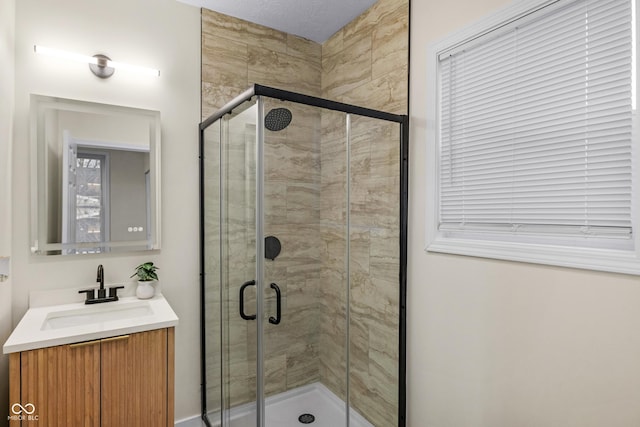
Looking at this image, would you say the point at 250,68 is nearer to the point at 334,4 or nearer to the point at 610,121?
the point at 334,4

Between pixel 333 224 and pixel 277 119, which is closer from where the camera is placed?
pixel 277 119

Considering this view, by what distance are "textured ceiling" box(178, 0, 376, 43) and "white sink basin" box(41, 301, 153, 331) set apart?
183 cm

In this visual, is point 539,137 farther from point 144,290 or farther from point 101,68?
point 101,68

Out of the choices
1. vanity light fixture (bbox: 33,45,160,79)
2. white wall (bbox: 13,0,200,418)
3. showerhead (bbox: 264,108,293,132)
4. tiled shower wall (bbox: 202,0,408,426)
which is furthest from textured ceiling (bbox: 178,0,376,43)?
showerhead (bbox: 264,108,293,132)

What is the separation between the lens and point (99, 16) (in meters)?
1.99

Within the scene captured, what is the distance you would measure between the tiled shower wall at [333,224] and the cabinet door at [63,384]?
2.00 ft

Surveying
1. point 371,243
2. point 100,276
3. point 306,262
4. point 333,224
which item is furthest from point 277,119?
point 100,276

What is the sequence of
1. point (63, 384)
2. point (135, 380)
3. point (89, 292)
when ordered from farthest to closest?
point (89, 292) → point (135, 380) → point (63, 384)

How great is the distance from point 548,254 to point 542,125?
20.2 inches

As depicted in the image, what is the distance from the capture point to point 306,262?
65.4 inches

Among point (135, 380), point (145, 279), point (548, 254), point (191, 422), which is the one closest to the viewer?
point (548, 254)

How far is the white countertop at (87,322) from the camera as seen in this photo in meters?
1.47

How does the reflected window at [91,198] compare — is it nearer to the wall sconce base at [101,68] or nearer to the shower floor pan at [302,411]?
the wall sconce base at [101,68]

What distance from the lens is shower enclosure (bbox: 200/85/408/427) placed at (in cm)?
154
